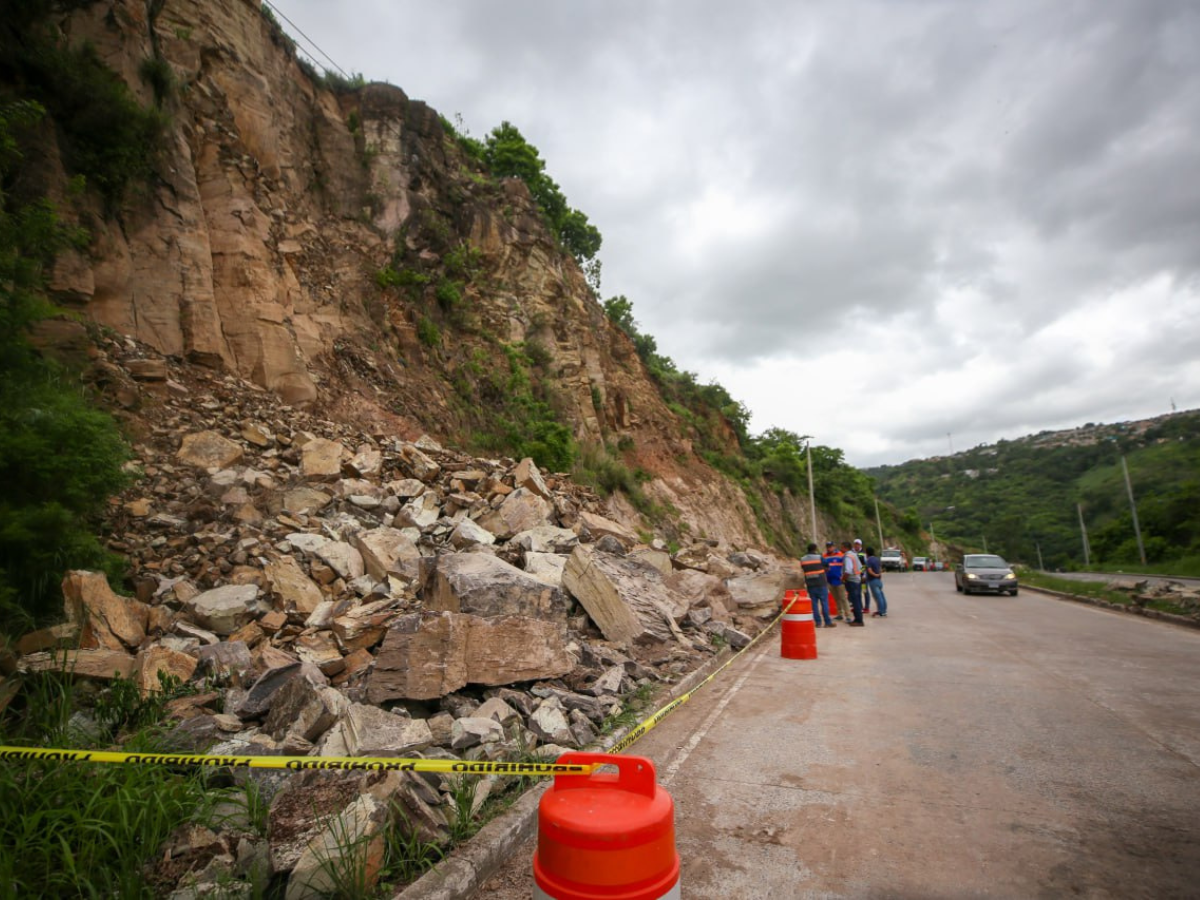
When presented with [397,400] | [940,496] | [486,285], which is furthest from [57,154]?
[940,496]

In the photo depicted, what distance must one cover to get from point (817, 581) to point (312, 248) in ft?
47.7

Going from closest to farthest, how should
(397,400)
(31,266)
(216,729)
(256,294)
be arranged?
(216,729) → (31,266) → (256,294) → (397,400)

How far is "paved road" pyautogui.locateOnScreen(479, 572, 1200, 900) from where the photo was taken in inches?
118

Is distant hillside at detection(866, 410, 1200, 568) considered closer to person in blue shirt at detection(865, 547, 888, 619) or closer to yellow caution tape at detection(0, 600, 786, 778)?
person in blue shirt at detection(865, 547, 888, 619)

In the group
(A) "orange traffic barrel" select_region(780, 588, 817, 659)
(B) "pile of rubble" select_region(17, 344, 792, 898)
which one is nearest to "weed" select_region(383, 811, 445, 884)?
(B) "pile of rubble" select_region(17, 344, 792, 898)

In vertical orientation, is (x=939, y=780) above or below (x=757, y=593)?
below

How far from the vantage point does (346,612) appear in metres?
6.57

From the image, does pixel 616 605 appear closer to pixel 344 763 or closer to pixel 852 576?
pixel 344 763

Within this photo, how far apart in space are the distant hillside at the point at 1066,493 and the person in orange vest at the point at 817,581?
37.0m

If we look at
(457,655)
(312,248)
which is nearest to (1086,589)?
(457,655)

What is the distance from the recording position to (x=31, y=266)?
638cm

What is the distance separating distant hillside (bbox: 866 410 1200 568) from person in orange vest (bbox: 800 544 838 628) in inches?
1457

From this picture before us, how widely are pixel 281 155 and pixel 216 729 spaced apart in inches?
608

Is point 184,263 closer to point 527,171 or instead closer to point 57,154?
point 57,154
